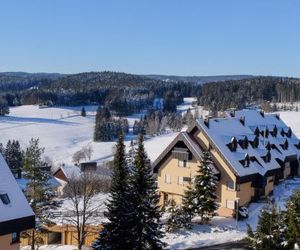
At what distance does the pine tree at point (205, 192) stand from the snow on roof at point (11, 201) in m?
20.5

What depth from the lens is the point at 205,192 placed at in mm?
47219

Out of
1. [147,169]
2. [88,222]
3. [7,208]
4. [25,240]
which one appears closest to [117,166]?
[88,222]

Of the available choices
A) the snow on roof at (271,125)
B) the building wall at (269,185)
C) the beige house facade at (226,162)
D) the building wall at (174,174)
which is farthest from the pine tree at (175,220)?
the snow on roof at (271,125)

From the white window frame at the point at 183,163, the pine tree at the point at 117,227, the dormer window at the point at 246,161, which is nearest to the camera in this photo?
the pine tree at the point at 117,227

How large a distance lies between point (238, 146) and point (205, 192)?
11044mm

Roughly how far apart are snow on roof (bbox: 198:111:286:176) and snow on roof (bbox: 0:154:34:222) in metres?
26.6

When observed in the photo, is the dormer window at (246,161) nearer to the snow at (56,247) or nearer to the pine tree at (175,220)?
the pine tree at (175,220)

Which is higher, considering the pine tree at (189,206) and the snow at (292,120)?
the snow at (292,120)

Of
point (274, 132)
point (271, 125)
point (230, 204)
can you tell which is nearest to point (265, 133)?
point (274, 132)

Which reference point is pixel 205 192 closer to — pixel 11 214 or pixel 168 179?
pixel 168 179

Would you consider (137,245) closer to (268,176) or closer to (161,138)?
(268,176)

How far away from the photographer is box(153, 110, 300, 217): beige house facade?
52247 mm

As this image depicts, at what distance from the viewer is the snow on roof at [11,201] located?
96.4 feet

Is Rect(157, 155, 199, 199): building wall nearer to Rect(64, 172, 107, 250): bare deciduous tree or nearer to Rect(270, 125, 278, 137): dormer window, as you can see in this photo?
Rect(64, 172, 107, 250): bare deciduous tree
